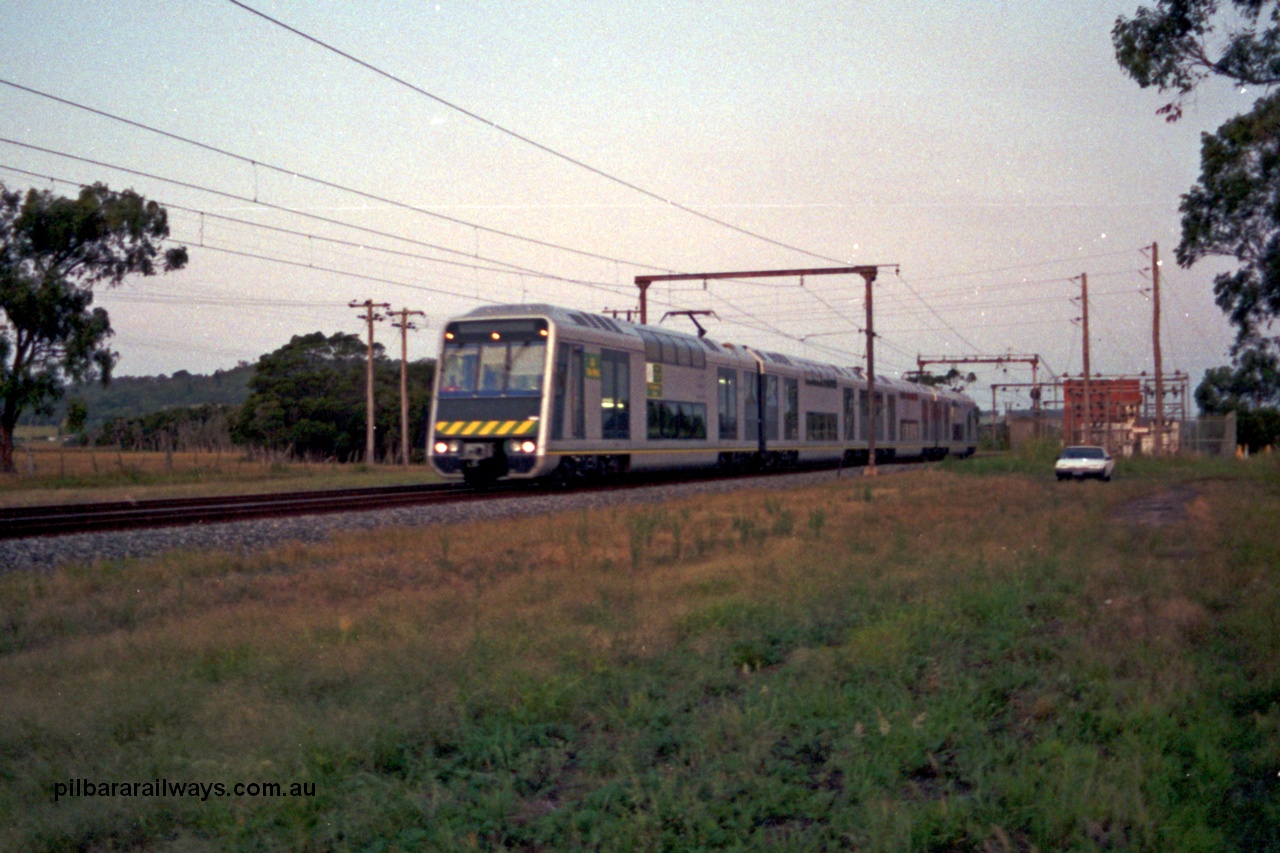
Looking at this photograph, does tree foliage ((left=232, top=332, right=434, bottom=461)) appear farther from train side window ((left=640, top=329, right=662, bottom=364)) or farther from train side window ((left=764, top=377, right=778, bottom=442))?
train side window ((left=640, top=329, right=662, bottom=364))

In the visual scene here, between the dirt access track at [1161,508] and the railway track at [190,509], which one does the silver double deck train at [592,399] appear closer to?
the railway track at [190,509]

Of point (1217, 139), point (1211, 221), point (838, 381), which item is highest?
point (1217, 139)

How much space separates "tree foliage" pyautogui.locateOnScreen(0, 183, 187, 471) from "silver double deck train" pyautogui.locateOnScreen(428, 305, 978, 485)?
2205 cm

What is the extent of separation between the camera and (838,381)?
136 feet

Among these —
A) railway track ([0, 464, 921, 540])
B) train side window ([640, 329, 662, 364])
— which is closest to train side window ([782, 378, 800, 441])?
train side window ([640, 329, 662, 364])

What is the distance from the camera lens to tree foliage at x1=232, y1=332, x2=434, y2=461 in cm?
5950

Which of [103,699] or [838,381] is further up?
[838,381]

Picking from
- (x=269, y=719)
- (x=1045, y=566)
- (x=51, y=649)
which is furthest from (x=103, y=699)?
(x=1045, y=566)

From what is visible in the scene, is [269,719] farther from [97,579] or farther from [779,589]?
[97,579]

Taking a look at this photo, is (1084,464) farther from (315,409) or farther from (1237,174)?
(315,409)

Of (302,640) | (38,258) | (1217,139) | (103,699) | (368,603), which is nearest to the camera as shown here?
(103,699)

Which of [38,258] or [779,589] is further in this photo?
[38,258]

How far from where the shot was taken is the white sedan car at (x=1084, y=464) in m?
33.9

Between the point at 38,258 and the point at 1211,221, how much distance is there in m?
38.3
